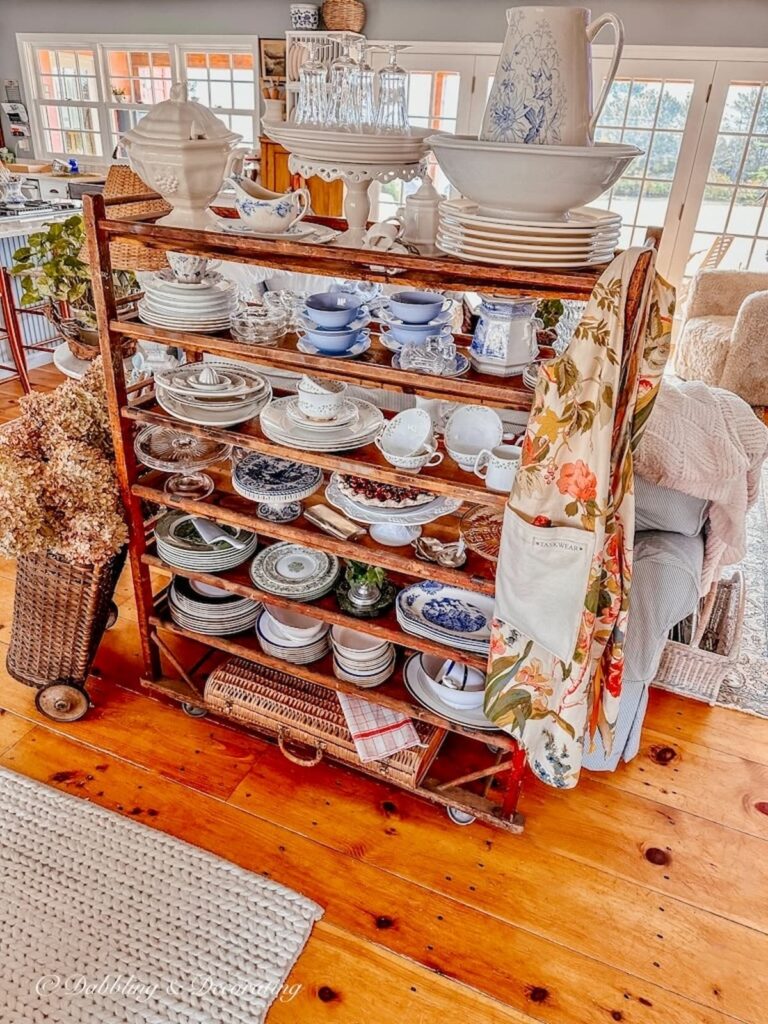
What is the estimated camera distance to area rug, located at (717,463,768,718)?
6.95 feet

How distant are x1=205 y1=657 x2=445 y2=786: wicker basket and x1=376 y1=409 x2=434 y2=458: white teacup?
2.36 feet

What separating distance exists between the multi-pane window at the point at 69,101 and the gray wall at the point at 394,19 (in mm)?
221

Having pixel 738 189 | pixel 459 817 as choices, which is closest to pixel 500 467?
pixel 459 817

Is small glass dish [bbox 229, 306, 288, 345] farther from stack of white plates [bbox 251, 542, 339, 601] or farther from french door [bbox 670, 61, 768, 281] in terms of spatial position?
french door [bbox 670, 61, 768, 281]

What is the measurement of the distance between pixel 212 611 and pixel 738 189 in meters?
4.64

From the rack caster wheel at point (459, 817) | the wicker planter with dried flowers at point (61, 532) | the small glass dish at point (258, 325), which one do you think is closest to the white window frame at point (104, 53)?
the wicker planter with dried flowers at point (61, 532)

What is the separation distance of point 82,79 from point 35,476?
249 inches

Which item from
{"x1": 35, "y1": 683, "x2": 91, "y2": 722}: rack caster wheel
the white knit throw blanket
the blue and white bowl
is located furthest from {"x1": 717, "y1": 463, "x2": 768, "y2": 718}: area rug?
{"x1": 35, "y1": 683, "x2": 91, "y2": 722}: rack caster wheel

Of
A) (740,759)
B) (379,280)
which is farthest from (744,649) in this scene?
(379,280)

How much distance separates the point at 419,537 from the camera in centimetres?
157

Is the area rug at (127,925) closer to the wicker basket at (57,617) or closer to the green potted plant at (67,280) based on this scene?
the wicker basket at (57,617)

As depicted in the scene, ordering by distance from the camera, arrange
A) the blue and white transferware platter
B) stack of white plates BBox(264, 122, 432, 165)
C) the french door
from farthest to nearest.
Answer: the french door, the blue and white transferware platter, stack of white plates BBox(264, 122, 432, 165)

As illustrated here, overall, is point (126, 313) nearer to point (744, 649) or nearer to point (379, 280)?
point (379, 280)

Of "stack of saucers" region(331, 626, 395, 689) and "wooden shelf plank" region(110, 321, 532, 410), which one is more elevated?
"wooden shelf plank" region(110, 321, 532, 410)
